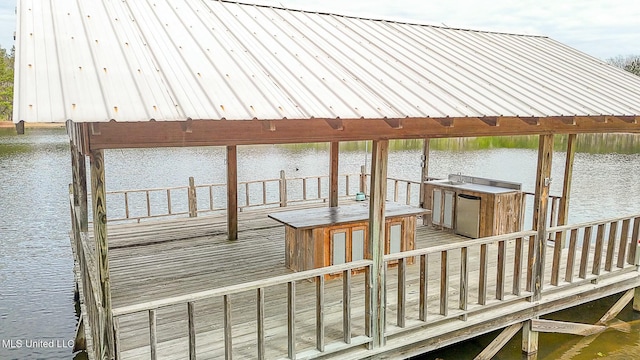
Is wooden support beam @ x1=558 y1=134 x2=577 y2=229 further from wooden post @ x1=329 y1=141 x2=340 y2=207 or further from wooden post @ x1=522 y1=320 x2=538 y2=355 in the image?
wooden post @ x1=329 y1=141 x2=340 y2=207

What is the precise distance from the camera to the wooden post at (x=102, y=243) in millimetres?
3148

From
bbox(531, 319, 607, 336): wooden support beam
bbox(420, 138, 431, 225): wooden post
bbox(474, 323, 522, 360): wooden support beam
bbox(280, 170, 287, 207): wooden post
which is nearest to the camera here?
bbox(474, 323, 522, 360): wooden support beam

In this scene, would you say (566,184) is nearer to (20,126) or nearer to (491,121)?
(491,121)

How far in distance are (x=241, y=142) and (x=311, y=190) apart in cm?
1467

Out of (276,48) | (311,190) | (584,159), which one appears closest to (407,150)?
(584,159)

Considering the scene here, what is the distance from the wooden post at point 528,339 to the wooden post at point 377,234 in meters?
2.47

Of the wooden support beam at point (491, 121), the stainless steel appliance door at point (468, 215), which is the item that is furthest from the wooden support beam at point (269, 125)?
the stainless steel appliance door at point (468, 215)

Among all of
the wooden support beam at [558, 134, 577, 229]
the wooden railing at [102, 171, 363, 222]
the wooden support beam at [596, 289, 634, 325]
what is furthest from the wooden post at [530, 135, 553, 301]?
the wooden railing at [102, 171, 363, 222]

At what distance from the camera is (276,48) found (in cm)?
480

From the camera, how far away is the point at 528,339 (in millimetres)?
5980

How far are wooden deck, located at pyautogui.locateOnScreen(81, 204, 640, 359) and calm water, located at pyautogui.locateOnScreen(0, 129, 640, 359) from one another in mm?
1160

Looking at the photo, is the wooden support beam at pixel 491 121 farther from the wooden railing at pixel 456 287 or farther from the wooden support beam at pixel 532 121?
the wooden railing at pixel 456 287

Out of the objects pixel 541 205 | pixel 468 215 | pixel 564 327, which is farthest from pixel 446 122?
pixel 468 215

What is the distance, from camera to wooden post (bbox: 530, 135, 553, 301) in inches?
210
